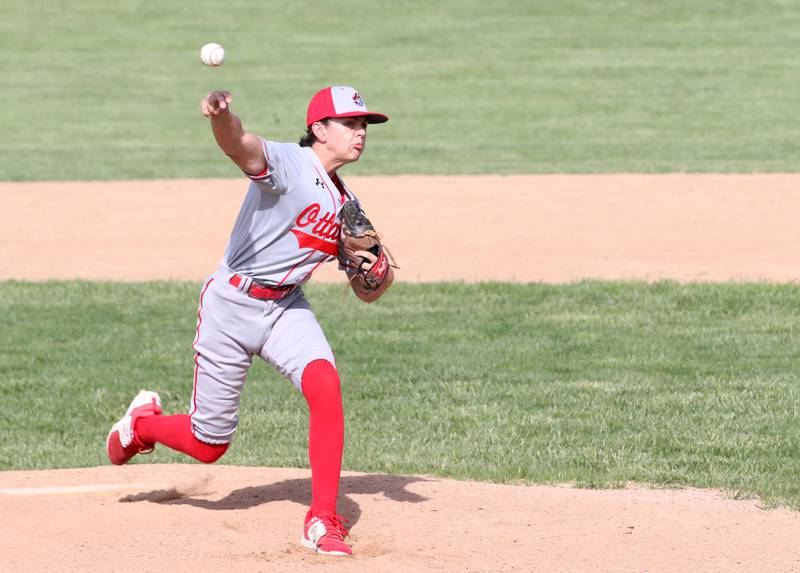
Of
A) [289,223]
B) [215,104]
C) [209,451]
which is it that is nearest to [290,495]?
[209,451]

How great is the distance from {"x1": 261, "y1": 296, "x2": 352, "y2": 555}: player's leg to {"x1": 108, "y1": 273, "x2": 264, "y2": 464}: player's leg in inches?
9.6

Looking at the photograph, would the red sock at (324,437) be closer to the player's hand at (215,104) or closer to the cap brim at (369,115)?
the cap brim at (369,115)

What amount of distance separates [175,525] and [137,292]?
643 centimetres

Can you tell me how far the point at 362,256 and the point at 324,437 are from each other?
0.79m

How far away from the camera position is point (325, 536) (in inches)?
228

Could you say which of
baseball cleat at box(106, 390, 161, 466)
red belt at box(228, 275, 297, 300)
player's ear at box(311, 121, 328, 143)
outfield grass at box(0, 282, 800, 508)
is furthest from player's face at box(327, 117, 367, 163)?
outfield grass at box(0, 282, 800, 508)

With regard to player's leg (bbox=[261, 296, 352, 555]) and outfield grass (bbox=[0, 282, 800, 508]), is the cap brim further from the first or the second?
outfield grass (bbox=[0, 282, 800, 508])

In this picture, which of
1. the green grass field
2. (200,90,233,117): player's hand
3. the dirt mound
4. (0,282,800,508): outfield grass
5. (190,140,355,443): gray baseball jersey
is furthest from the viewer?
the green grass field

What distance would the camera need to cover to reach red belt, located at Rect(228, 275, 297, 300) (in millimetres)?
6148

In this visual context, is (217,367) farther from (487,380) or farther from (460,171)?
(460,171)

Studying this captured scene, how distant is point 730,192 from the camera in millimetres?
16781

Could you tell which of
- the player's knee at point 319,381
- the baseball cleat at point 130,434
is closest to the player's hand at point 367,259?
the player's knee at point 319,381

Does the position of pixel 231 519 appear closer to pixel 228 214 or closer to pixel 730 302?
pixel 730 302

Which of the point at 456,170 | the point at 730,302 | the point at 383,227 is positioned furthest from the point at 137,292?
the point at 456,170
